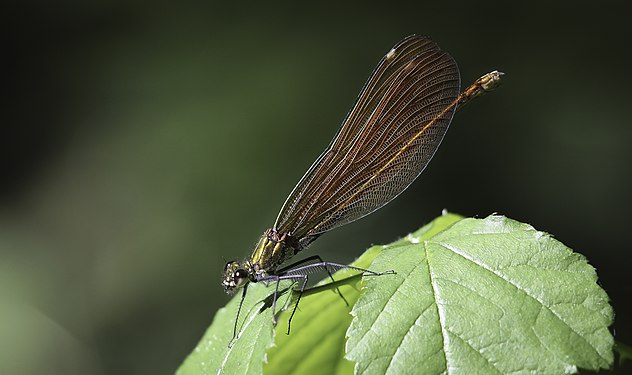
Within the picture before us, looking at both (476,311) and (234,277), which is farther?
(234,277)

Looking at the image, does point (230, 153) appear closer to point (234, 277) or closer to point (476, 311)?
point (234, 277)

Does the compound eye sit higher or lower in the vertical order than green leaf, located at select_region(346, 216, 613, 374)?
higher

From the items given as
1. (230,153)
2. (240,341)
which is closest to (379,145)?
(240,341)

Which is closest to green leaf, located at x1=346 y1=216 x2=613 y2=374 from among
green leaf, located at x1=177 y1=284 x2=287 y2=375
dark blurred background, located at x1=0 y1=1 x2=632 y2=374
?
green leaf, located at x1=177 y1=284 x2=287 y2=375

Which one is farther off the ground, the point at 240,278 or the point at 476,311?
the point at 240,278

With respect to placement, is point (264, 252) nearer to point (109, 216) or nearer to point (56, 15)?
point (109, 216)

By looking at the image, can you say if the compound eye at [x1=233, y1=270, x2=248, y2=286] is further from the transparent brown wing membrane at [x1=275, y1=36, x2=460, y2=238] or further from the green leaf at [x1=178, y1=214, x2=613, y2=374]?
the green leaf at [x1=178, y1=214, x2=613, y2=374]
